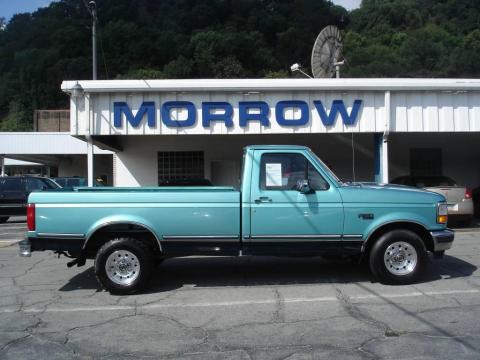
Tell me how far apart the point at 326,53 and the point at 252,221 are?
12387 millimetres

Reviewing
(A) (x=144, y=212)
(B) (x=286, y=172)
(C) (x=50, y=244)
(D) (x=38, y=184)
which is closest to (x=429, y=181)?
(B) (x=286, y=172)

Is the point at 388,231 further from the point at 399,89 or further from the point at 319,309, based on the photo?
the point at 399,89

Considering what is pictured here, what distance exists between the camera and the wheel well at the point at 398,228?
7.34 m

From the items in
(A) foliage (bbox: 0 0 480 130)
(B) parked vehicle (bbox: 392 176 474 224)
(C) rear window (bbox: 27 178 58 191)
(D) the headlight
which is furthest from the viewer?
(A) foliage (bbox: 0 0 480 130)

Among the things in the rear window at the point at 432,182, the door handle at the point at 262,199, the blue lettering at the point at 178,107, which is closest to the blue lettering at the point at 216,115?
the blue lettering at the point at 178,107

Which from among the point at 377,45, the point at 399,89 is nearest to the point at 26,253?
the point at 399,89

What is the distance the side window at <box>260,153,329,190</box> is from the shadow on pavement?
155 cm

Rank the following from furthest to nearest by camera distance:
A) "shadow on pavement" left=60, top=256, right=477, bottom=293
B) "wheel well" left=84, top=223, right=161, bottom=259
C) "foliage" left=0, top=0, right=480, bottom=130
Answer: "foliage" left=0, top=0, right=480, bottom=130 → "shadow on pavement" left=60, top=256, right=477, bottom=293 → "wheel well" left=84, top=223, right=161, bottom=259

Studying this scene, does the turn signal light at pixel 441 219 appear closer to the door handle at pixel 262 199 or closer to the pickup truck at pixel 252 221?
the pickup truck at pixel 252 221

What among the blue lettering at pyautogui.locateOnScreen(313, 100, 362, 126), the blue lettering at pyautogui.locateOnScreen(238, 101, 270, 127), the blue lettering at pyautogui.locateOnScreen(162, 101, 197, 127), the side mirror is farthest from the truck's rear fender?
the blue lettering at pyautogui.locateOnScreen(313, 100, 362, 126)

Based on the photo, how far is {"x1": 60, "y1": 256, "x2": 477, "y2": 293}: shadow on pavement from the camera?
25.6 feet

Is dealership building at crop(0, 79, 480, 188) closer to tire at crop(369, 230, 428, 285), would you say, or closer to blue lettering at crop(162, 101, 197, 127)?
blue lettering at crop(162, 101, 197, 127)

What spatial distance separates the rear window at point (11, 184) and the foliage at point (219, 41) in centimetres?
2156

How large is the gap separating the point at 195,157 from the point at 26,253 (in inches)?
432
